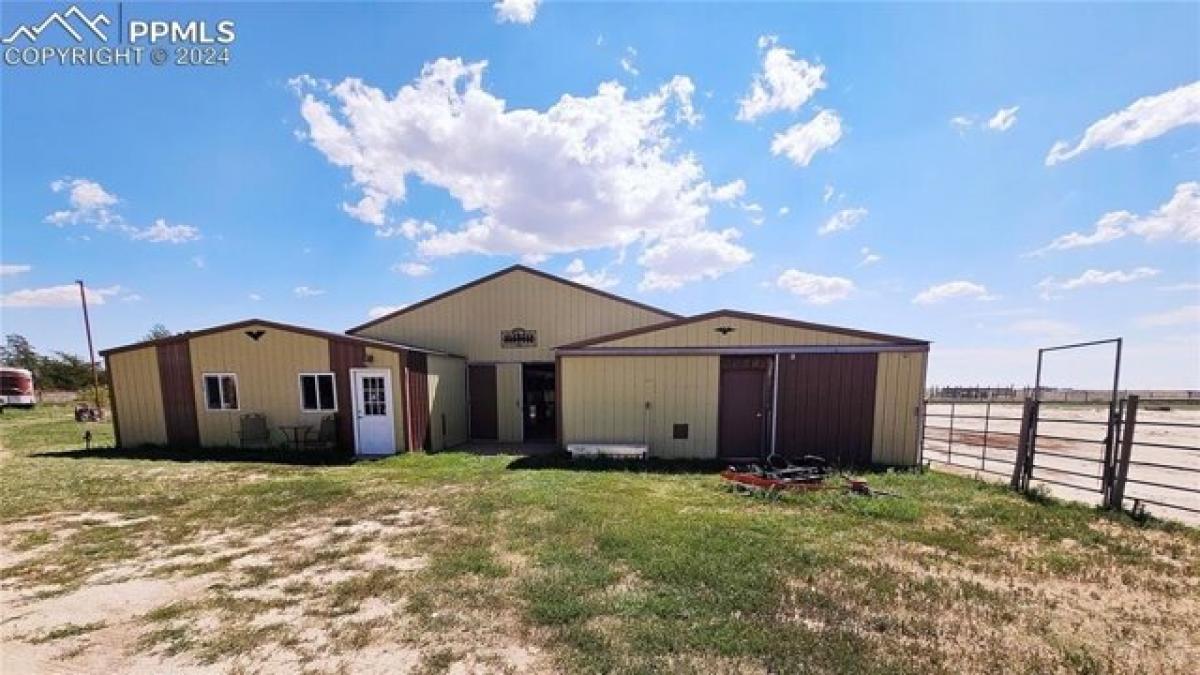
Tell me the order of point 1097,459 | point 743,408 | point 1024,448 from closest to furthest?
point 1097,459, point 1024,448, point 743,408

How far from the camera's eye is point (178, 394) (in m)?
13.4

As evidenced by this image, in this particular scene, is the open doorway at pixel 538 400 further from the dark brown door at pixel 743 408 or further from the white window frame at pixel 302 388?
the dark brown door at pixel 743 408

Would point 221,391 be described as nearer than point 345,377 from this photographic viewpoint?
No

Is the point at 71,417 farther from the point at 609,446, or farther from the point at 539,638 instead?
the point at 539,638

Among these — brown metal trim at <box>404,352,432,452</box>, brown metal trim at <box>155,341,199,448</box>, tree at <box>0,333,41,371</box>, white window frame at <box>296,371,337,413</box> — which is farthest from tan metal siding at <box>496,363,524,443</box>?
tree at <box>0,333,41,371</box>

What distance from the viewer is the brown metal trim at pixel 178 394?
13305 millimetres

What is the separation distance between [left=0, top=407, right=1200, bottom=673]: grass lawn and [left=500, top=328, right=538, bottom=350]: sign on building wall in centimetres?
750

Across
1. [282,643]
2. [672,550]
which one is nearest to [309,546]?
[282,643]

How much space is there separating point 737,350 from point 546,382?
675 cm

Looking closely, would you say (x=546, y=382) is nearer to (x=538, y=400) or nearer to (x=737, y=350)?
(x=538, y=400)

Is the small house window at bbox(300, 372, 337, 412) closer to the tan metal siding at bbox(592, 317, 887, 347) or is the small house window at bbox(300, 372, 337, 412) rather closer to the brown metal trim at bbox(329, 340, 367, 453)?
the brown metal trim at bbox(329, 340, 367, 453)

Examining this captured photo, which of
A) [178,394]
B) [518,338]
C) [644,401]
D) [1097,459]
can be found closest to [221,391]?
[178,394]

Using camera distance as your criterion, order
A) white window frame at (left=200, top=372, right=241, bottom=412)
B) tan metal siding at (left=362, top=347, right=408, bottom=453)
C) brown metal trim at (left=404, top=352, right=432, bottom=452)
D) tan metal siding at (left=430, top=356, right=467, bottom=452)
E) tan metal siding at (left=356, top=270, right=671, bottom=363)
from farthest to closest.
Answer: tan metal siding at (left=356, top=270, right=671, bottom=363) < tan metal siding at (left=430, top=356, right=467, bottom=452) < white window frame at (left=200, top=372, right=241, bottom=412) < brown metal trim at (left=404, top=352, right=432, bottom=452) < tan metal siding at (left=362, top=347, right=408, bottom=453)

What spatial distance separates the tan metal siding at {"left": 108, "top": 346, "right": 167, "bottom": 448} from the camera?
13477 millimetres
